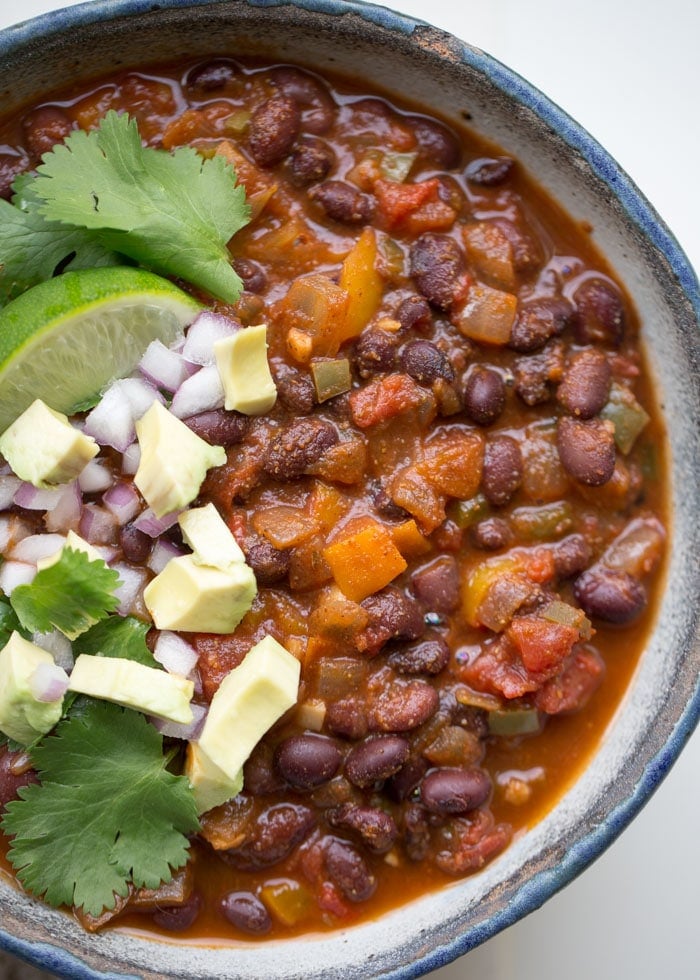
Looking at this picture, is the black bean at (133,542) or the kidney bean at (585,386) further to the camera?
the kidney bean at (585,386)

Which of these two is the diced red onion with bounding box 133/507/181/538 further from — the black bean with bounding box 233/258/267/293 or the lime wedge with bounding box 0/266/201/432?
the black bean with bounding box 233/258/267/293

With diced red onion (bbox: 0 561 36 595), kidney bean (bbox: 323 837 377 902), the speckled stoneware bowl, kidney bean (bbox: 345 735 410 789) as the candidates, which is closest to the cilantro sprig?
the speckled stoneware bowl

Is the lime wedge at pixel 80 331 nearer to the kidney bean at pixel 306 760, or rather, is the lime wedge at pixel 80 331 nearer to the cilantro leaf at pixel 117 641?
the cilantro leaf at pixel 117 641

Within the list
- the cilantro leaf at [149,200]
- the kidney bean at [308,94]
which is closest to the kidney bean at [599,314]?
the kidney bean at [308,94]

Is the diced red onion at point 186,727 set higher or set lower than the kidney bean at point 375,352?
lower

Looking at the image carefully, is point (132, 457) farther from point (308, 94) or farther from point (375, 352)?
point (308, 94)

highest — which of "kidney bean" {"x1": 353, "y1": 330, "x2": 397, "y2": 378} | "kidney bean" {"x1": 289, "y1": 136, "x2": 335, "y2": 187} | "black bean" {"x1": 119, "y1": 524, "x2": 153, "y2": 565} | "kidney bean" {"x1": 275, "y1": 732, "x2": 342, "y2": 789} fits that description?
"kidney bean" {"x1": 289, "y1": 136, "x2": 335, "y2": 187}
